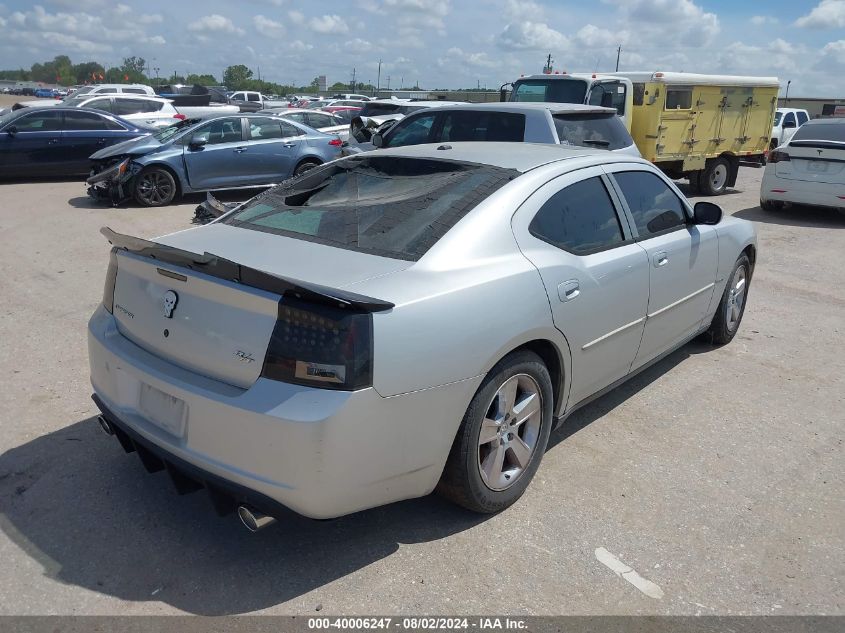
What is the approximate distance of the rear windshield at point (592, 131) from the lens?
335 inches

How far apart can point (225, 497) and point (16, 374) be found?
9.12 ft

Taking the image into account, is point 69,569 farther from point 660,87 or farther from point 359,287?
point 660,87

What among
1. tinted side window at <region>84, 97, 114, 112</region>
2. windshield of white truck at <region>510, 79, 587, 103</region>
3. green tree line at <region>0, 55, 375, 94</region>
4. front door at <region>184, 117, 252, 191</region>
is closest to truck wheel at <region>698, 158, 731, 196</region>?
windshield of white truck at <region>510, 79, 587, 103</region>

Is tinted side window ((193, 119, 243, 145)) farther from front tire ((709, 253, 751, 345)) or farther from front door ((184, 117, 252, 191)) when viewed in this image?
front tire ((709, 253, 751, 345))

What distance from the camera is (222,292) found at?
280 cm

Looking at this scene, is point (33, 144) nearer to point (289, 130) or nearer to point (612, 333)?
point (289, 130)

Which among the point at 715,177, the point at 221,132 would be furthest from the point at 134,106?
the point at 715,177

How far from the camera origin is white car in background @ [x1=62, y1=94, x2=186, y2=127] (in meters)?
18.4

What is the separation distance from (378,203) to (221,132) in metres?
9.72

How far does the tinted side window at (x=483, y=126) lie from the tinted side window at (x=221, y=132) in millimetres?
5006

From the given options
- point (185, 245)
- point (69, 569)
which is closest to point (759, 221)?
point (185, 245)

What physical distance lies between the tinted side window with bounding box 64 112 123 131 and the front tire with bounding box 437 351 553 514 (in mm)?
14038

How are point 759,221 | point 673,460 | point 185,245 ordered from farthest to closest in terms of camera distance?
point 759,221, point 673,460, point 185,245

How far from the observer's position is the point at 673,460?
13.0ft
